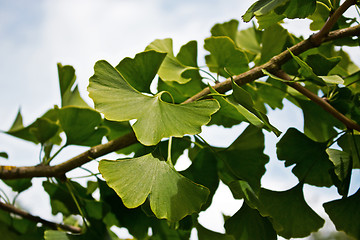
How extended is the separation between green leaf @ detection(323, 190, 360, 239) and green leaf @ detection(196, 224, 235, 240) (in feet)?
0.44

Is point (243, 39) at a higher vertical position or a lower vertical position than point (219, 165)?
higher

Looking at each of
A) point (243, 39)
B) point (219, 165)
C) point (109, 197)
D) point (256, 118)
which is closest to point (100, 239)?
point (109, 197)

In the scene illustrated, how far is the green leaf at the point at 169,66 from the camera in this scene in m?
0.58

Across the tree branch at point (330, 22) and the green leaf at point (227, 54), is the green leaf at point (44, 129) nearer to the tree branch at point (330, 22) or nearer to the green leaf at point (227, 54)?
the green leaf at point (227, 54)

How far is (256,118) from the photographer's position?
0.43 meters

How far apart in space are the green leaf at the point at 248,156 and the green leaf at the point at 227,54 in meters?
0.10

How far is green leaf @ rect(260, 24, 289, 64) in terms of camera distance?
61 centimetres

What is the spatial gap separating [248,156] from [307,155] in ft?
0.28

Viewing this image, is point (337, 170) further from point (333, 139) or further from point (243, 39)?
point (243, 39)

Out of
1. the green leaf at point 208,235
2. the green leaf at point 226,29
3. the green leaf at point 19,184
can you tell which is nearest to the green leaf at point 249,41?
the green leaf at point 226,29

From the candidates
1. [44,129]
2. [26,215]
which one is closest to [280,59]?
[44,129]

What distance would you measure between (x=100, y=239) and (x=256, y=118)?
323 mm

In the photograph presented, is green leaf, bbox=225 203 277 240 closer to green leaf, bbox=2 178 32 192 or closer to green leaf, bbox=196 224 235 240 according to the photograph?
green leaf, bbox=196 224 235 240

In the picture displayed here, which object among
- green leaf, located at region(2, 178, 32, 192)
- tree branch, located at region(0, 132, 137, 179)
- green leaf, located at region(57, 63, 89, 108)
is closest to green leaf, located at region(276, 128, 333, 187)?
tree branch, located at region(0, 132, 137, 179)
